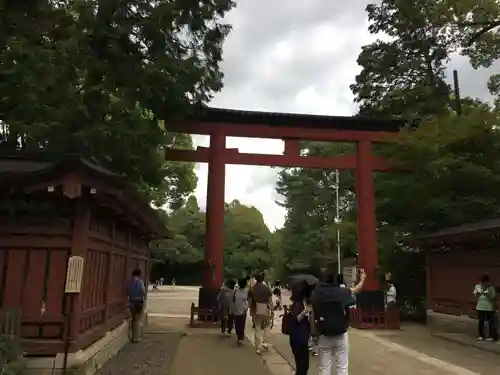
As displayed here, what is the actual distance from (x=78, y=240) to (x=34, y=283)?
921 millimetres

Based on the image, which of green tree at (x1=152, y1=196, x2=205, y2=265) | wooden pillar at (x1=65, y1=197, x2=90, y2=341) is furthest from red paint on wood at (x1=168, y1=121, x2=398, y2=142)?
green tree at (x1=152, y1=196, x2=205, y2=265)

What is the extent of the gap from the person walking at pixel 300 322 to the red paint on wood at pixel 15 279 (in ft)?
13.7

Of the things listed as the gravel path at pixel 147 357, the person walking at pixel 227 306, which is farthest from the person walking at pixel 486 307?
the gravel path at pixel 147 357

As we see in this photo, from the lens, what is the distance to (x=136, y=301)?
40.9 feet

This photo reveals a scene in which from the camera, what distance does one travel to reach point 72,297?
296 inches

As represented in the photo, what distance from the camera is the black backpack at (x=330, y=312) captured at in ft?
20.5

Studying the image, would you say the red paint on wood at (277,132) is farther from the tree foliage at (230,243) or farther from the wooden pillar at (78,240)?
the tree foliage at (230,243)

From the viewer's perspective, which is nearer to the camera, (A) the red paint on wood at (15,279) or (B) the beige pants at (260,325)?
(A) the red paint on wood at (15,279)

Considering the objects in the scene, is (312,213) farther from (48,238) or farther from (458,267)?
(48,238)

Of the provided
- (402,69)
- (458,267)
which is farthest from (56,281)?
(402,69)

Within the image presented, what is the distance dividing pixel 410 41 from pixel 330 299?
21113 mm

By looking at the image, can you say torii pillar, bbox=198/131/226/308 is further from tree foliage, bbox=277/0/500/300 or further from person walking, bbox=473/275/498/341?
person walking, bbox=473/275/498/341

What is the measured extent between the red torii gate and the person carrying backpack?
10794 millimetres

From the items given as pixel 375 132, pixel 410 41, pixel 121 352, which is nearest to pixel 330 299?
pixel 121 352
